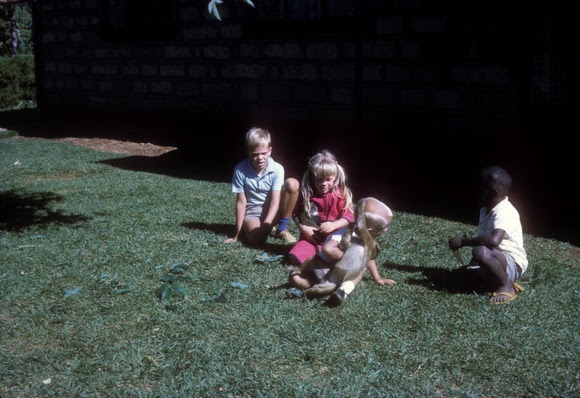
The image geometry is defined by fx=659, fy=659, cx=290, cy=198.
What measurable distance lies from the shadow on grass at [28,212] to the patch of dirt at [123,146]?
10.7 feet

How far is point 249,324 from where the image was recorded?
3812mm

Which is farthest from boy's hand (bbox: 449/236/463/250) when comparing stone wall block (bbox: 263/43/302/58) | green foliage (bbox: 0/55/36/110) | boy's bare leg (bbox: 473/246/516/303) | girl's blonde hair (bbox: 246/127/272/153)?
green foliage (bbox: 0/55/36/110)

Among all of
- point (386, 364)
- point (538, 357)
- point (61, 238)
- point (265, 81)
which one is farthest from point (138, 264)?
point (265, 81)

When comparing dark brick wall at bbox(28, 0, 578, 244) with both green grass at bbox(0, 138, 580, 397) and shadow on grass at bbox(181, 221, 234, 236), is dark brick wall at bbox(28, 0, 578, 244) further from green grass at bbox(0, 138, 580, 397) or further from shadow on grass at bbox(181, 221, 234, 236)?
green grass at bbox(0, 138, 580, 397)

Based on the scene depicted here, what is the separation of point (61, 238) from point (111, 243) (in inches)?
20.9

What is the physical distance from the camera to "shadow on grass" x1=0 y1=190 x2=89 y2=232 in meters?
6.34

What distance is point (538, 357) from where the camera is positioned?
3.37m

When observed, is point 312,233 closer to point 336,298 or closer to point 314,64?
point 336,298

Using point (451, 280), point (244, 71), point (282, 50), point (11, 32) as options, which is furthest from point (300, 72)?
point (11, 32)

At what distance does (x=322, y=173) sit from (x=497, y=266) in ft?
4.16

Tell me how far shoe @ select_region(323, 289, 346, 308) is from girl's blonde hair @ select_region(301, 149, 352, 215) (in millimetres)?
790

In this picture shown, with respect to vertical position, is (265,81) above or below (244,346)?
above

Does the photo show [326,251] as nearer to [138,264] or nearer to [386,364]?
[386,364]

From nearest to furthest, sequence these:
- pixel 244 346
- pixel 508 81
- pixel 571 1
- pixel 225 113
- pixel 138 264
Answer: pixel 244 346 < pixel 138 264 < pixel 571 1 < pixel 508 81 < pixel 225 113
